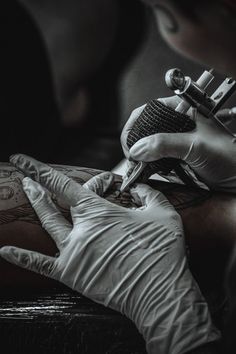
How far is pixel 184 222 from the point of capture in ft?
4.58

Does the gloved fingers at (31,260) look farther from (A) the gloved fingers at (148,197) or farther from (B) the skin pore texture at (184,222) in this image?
(A) the gloved fingers at (148,197)

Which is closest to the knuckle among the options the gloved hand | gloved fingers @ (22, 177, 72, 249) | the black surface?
the gloved hand

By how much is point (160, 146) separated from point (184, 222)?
19 centimetres

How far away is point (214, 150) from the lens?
1.42 meters

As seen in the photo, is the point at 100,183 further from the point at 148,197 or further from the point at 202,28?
the point at 202,28

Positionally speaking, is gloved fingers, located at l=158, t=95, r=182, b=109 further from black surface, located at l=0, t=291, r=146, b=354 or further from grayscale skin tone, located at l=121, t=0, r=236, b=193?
black surface, located at l=0, t=291, r=146, b=354

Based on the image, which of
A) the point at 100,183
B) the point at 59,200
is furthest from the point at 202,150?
the point at 59,200

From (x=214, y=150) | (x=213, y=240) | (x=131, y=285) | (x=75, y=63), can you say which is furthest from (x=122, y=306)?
(x=75, y=63)

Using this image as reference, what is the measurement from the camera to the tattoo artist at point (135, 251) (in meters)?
1.21

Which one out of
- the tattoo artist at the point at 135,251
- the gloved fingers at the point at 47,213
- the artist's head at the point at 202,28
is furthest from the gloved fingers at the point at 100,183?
the artist's head at the point at 202,28

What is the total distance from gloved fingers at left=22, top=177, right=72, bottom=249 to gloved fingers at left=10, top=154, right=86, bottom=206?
21mm

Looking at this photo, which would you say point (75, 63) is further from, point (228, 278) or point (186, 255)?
point (228, 278)

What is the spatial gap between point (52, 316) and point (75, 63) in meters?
0.64

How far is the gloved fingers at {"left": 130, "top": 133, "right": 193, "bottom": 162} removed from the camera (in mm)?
1358
